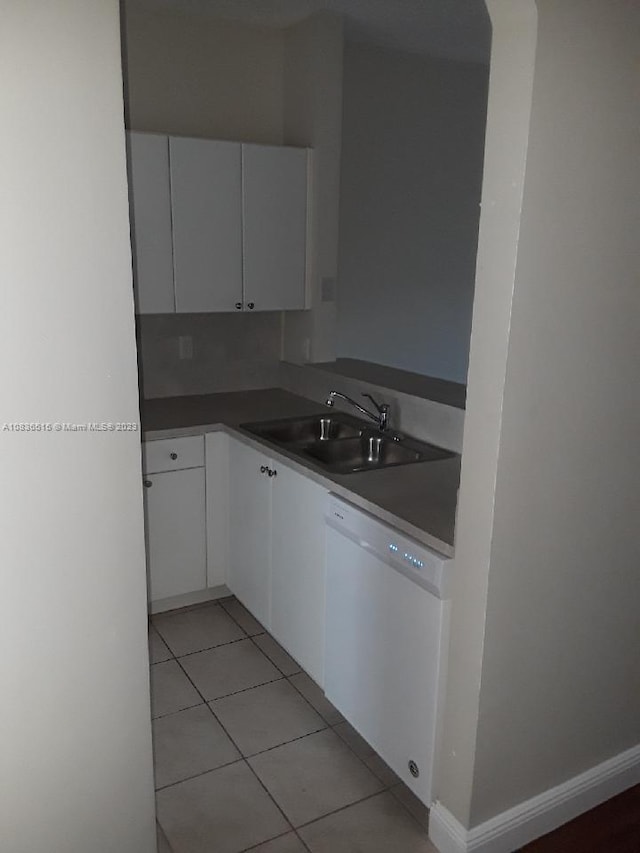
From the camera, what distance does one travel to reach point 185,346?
3576mm

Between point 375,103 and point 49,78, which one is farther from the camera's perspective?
point 375,103

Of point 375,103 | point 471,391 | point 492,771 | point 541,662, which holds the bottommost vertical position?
point 492,771

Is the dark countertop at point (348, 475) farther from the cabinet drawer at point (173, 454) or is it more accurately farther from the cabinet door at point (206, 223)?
the cabinet door at point (206, 223)

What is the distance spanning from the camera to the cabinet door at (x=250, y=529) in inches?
113

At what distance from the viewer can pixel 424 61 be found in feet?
13.1

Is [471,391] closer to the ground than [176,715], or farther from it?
farther from it

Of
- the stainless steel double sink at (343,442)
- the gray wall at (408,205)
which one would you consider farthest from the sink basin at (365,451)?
the gray wall at (408,205)

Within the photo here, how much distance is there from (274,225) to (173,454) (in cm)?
118

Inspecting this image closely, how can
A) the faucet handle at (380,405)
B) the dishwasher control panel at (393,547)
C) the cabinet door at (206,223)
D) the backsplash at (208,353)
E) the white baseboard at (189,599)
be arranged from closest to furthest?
the dishwasher control panel at (393,547) < the faucet handle at (380,405) < the cabinet door at (206,223) < the white baseboard at (189,599) < the backsplash at (208,353)

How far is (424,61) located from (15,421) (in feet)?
12.0

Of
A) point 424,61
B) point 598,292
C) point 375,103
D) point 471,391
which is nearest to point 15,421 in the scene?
point 471,391

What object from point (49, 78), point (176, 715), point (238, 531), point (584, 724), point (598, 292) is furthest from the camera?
point (238, 531)

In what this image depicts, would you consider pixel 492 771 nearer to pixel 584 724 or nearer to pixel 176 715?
pixel 584 724

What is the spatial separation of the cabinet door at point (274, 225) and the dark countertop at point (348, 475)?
1.64 ft
